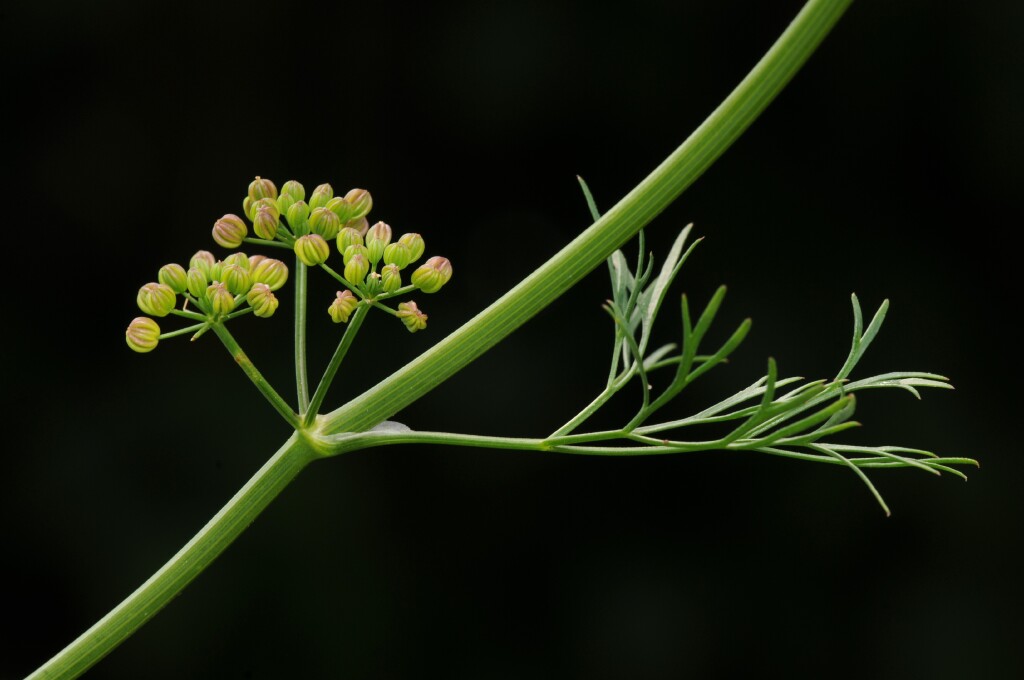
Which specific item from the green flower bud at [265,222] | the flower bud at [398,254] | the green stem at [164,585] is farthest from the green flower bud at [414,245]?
the green stem at [164,585]

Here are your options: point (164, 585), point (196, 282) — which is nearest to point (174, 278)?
point (196, 282)

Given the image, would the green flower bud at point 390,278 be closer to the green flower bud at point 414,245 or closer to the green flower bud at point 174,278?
the green flower bud at point 414,245

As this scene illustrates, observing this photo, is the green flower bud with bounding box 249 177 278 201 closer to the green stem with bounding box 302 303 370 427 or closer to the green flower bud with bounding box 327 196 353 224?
the green flower bud with bounding box 327 196 353 224

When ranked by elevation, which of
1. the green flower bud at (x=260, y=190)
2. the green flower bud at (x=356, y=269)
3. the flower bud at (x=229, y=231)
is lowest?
the green flower bud at (x=356, y=269)

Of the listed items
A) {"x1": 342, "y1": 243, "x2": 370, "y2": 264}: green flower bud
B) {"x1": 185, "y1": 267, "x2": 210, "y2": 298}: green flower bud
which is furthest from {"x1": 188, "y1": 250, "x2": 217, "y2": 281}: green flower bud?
{"x1": 342, "y1": 243, "x2": 370, "y2": 264}: green flower bud


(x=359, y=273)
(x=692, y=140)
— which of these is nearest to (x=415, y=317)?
(x=359, y=273)

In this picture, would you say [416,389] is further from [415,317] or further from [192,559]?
[192,559]
